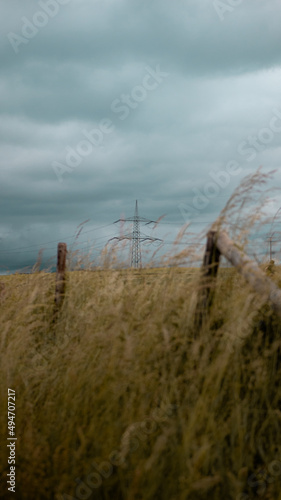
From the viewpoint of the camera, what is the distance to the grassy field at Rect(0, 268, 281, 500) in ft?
10.4

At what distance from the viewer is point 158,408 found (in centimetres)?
350

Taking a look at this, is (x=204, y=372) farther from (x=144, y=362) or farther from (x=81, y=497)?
(x=81, y=497)

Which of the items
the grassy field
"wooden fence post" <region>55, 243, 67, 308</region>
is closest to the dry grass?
the grassy field

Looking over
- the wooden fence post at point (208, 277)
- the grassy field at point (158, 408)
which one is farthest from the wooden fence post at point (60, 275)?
the wooden fence post at point (208, 277)

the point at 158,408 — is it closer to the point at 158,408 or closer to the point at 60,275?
the point at 158,408

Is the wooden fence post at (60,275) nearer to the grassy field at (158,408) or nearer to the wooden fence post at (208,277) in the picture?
the grassy field at (158,408)

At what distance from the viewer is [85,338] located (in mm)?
4508

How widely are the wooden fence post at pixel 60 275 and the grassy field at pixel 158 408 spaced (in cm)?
231

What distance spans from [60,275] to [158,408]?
14.5ft

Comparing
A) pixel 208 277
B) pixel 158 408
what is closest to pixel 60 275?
pixel 208 277

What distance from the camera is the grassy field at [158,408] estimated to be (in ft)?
10.4

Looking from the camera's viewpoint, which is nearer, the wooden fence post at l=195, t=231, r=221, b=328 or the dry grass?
the dry grass

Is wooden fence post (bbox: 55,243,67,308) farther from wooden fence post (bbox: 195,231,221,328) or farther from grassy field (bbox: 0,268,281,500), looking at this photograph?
wooden fence post (bbox: 195,231,221,328)

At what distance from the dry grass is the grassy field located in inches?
0.4
